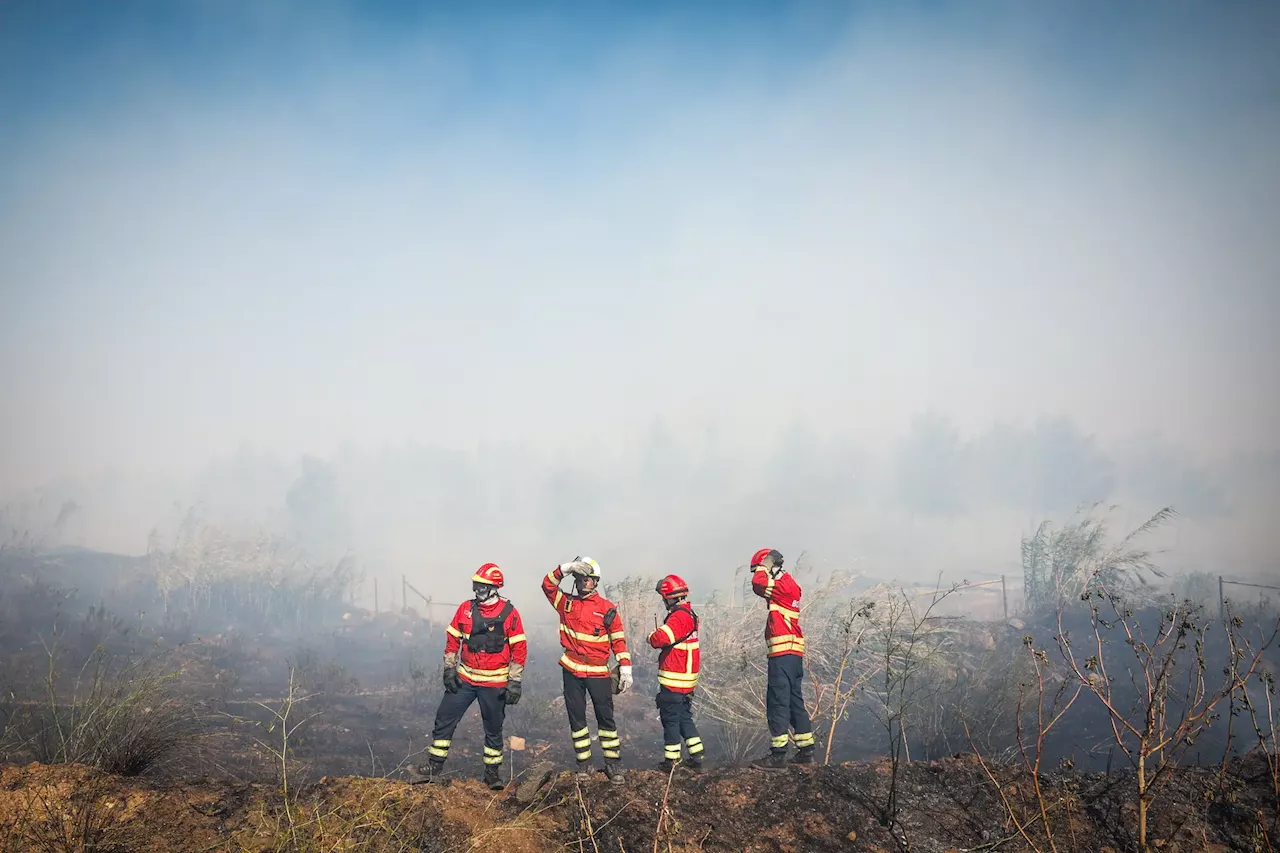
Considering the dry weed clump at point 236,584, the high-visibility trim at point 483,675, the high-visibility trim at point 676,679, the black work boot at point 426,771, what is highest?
the high-visibility trim at point 483,675

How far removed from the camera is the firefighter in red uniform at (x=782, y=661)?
23.1 ft

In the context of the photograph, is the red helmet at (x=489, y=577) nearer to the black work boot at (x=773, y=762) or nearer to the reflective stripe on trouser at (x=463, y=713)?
the reflective stripe on trouser at (x=463, y=713)

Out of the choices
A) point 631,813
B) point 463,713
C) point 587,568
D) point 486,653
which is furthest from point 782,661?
point 463,713

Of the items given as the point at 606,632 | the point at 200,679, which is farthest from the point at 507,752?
the point at 200,679

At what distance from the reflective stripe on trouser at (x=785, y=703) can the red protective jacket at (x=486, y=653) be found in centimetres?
275

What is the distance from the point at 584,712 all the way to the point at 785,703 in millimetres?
2206

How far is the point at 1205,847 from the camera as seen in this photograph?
4438mm

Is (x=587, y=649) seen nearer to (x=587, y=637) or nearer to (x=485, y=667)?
(x=587, y=637)

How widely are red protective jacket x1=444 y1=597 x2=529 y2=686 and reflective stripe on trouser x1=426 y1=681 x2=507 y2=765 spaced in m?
0.12

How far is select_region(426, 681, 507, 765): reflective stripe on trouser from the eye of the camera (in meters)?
6.69

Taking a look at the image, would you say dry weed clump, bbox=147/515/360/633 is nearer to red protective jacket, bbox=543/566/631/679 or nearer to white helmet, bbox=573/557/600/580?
red protective jacket, bbox=543/566/631/679

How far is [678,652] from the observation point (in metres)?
7.01

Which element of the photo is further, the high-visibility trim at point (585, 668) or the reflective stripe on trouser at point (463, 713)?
the high-visibility trim at point (585, 668)

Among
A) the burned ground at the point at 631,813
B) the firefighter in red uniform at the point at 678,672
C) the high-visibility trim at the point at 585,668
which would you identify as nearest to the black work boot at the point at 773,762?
the burned ground at the point at 631,813
